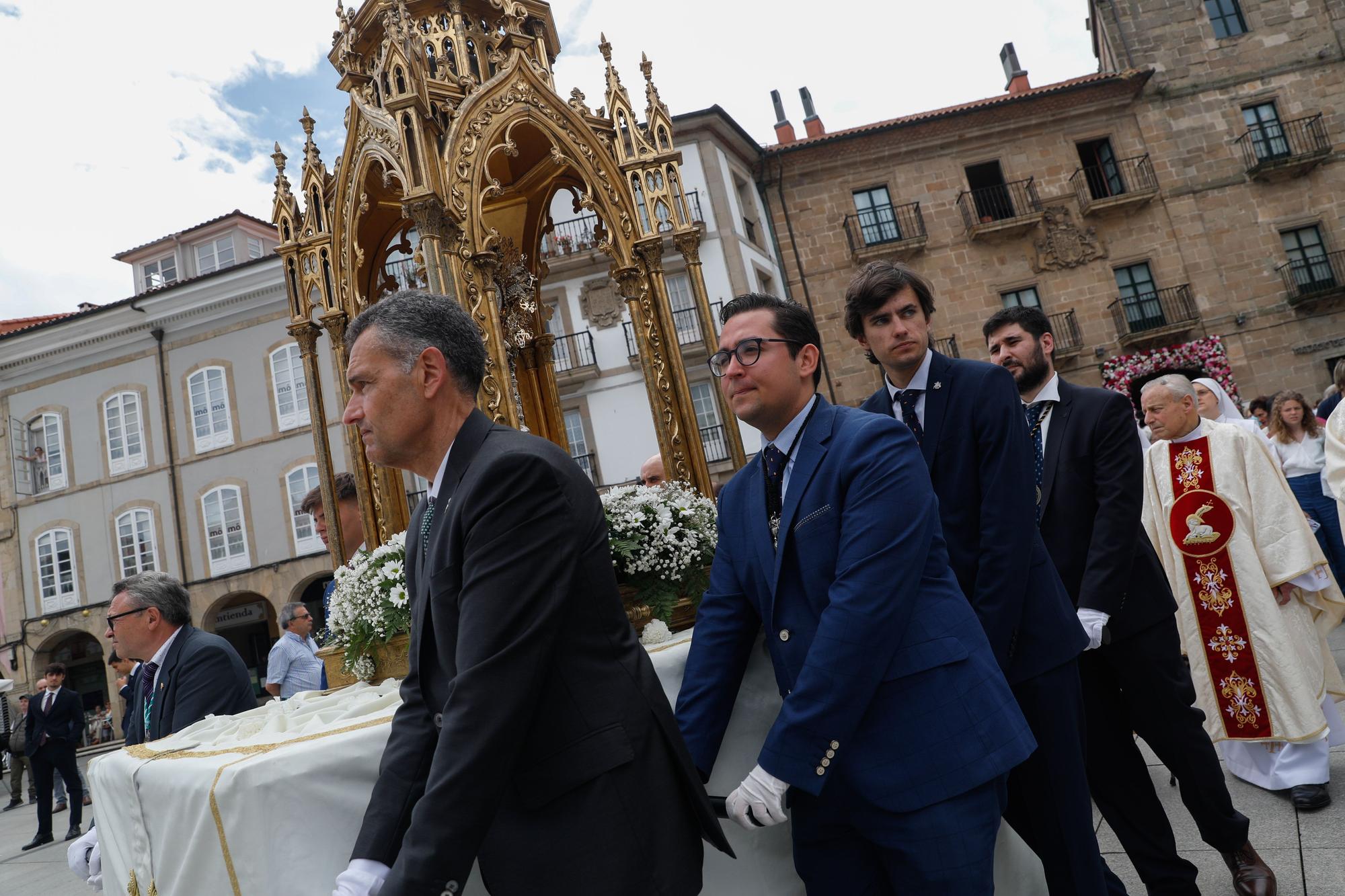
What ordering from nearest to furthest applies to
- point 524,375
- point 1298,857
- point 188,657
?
point 1298,857 < point 188,657 < point 524,375

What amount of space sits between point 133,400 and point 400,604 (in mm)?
23174

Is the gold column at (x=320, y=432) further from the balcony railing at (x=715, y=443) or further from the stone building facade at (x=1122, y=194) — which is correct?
the stone building facade at (x=1122, y=194)

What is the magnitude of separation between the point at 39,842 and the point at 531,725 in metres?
10.4

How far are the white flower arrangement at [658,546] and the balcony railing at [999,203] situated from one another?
20.6 metres

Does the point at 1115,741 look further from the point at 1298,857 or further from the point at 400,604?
the point at 400,604

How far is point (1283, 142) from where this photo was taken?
21.9m

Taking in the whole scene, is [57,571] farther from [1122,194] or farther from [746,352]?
[1122,194]

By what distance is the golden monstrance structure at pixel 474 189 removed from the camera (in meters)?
3.50

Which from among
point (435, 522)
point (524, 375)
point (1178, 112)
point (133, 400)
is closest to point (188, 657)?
point (524, 375)

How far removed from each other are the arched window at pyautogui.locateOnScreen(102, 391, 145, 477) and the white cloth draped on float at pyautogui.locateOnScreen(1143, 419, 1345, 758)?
24.0 metres

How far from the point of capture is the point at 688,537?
10.1 ft

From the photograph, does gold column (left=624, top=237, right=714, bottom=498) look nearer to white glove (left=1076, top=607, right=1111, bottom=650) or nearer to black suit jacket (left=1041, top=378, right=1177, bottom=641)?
black suit jacket (left=1041, top=378, right=1177, bottom=641)

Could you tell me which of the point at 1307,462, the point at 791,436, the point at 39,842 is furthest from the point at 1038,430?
the point at 39,842

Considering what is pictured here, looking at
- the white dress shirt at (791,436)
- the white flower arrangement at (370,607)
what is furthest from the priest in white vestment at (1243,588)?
the white flower arrangement at (370,607)
